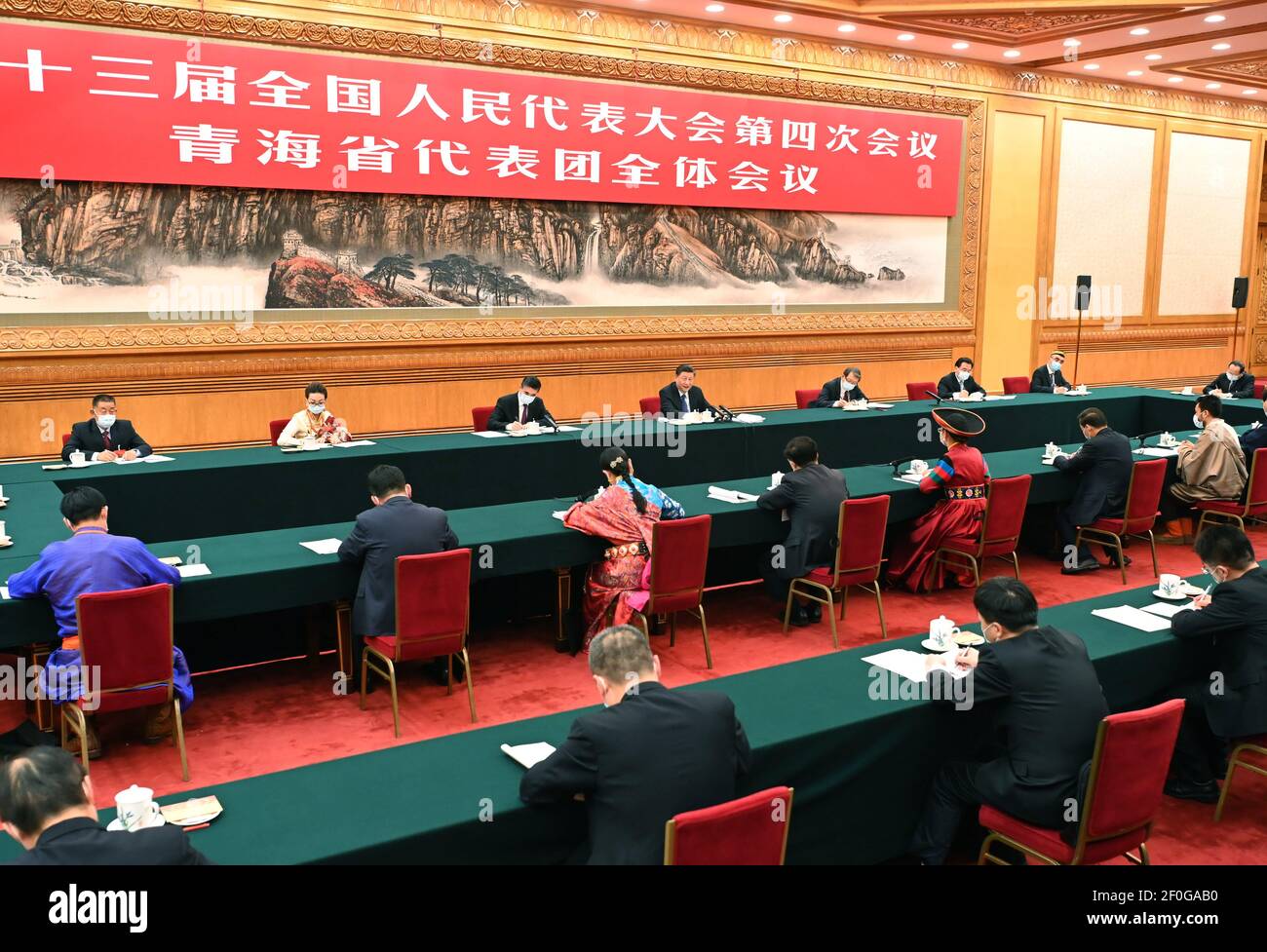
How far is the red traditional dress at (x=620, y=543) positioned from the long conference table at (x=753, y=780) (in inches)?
71.3

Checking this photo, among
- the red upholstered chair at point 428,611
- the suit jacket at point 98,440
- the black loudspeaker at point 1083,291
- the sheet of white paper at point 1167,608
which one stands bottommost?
the red upholstered chair at point 428,611

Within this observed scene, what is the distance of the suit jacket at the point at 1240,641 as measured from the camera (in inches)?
155

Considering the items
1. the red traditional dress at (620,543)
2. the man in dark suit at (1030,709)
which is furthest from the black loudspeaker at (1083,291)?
the man in dark suit at (1030,709)

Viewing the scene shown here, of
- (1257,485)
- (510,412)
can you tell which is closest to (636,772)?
(510,412)

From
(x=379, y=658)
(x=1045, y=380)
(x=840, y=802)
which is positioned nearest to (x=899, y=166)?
(x=1045, y=380)

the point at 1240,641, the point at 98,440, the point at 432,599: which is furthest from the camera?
the point at 98,440

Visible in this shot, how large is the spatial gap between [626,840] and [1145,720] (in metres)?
1.48

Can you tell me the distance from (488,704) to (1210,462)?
5.87 m

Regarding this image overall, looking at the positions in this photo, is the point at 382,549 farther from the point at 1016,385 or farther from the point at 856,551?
the point at 1016,385

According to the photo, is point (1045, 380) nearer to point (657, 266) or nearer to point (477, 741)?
point (657, 266)

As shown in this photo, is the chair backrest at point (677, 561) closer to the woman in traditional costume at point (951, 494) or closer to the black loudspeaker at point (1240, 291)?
the woman in traditional costume at point (951, 494)

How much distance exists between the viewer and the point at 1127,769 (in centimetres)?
299

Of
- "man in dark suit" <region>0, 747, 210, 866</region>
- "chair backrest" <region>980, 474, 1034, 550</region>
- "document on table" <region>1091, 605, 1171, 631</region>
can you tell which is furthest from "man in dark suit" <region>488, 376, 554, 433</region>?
"man in dark suit" <region>0, 747, 210, 866</region>

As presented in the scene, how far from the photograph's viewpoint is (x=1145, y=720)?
294 centimetres
